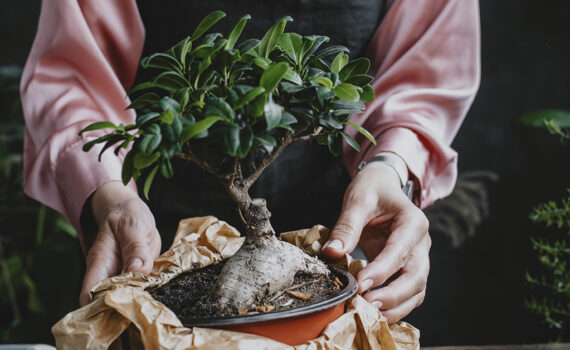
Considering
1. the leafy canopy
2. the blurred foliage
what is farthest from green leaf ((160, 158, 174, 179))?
the blurred foliage

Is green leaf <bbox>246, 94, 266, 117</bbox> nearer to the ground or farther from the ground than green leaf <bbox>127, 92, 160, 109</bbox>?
farther from the ground

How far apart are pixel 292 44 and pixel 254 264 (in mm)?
308

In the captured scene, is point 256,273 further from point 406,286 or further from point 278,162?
point 278,162

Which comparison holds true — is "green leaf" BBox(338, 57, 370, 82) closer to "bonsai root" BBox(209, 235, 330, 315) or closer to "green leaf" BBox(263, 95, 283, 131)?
"green leaf" BBox(263, 95, 283, 131)

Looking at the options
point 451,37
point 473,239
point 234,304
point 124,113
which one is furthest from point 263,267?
point 473,239

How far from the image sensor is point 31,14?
99.7 inches

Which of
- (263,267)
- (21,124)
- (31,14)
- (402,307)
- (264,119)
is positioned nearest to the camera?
(264,119)

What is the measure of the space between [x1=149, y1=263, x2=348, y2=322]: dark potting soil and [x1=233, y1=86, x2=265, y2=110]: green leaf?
260 millimetres

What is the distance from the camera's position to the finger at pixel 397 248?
799mm

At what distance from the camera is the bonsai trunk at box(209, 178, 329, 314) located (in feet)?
2.28

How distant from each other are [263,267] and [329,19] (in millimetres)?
682

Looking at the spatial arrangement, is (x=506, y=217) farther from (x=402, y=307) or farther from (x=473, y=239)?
(x=402, y=307)

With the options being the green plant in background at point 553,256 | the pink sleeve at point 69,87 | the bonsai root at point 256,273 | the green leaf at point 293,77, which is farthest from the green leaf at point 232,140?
the green plant in background at point 553,256

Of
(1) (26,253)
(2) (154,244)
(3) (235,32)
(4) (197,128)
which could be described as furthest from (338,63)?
(1) (26,253)
